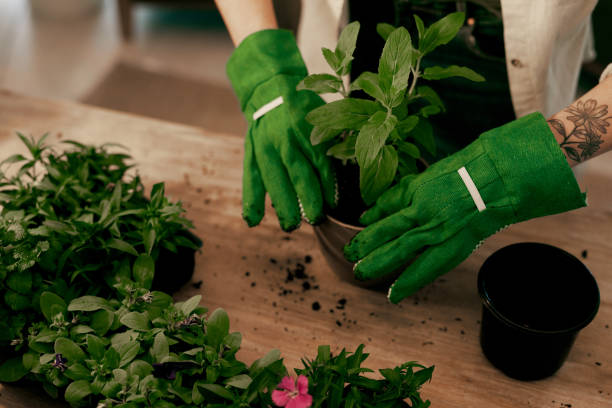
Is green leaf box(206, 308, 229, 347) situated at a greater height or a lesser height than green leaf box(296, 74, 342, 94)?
lesser

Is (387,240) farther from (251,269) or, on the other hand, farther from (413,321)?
(251,269)

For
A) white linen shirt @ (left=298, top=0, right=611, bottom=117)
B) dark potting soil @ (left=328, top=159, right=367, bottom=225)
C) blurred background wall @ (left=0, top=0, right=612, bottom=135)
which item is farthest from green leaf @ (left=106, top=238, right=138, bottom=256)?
blurred background wall @ (left=0, top=0, right=612, bottom=135)

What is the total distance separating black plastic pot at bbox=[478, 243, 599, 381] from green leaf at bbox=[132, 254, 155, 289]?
473mm

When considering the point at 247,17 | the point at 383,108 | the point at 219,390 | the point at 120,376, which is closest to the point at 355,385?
the point at 219,390

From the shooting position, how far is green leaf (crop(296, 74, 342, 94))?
0.76m

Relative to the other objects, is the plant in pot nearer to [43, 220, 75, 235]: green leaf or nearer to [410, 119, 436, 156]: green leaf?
[410, 119, 436, 156]: green leaf

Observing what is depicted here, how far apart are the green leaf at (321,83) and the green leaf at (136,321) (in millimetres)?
392

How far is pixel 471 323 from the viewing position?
86 centimetres

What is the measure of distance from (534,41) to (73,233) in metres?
0.89

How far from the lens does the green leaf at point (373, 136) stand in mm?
694

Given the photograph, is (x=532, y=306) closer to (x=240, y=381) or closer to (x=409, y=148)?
(x=409, y=148)

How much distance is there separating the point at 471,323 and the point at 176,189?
24.7 inches

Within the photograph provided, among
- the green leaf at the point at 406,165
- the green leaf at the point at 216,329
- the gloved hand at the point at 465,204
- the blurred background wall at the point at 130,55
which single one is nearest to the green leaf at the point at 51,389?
the green leaf at the point at 216,329

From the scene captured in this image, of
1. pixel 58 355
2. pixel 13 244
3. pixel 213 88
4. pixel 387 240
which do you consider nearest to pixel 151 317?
pixel 58 355
